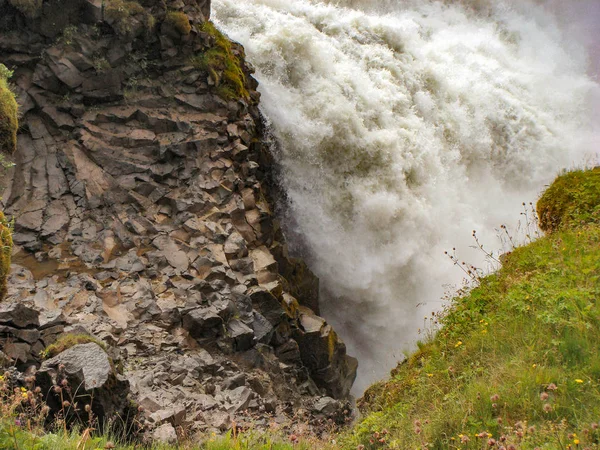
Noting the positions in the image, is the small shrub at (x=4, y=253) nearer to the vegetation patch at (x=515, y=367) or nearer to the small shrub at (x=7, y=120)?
the small shrub at (x=7, y=120)

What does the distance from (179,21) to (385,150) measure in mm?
5971

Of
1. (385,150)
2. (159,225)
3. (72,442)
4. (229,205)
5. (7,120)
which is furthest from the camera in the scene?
(385,150)

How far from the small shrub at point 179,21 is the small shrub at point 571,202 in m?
8.11

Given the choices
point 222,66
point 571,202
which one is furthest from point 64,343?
point 222,66

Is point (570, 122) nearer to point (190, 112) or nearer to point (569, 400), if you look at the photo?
point (190, 112)

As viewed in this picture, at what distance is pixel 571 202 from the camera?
21.8ft

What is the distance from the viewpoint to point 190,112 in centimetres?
1085

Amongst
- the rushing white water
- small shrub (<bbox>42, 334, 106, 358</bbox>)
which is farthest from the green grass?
the rushing white water

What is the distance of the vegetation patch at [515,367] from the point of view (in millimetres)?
3438

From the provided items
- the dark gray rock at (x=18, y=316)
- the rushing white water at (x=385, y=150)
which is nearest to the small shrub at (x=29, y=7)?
the rushing white water at (x=385, y=150)

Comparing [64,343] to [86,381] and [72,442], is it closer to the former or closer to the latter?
[86,381]

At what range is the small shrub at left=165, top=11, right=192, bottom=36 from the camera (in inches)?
431

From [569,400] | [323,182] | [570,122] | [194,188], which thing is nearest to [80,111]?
[194,188]

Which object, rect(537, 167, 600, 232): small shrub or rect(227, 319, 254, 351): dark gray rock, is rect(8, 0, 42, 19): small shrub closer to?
rect(227, 319, 254, 351): dark gray rock
